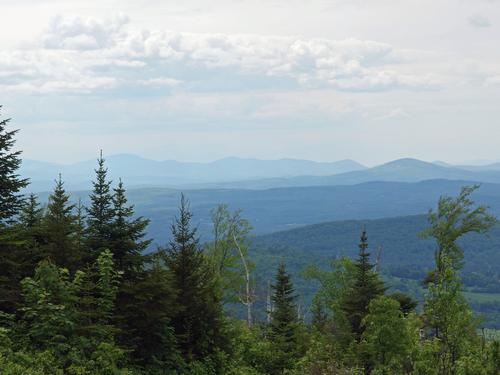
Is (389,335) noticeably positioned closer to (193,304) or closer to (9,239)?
(193,304)

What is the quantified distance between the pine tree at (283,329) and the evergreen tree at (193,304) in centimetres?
544

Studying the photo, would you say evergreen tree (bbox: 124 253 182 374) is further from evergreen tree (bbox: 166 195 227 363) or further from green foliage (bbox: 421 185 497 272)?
green foliage (bbox: 421 185 497 272)

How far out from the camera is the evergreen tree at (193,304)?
95.6 feet

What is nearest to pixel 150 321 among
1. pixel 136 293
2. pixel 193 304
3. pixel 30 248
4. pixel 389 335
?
pixel 136 293

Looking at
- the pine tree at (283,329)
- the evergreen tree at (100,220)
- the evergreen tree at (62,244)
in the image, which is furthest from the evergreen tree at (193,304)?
the evergreen tree at (62,244)

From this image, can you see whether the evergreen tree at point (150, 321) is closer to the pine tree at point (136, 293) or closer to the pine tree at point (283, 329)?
the pine tree at point (136, 293)

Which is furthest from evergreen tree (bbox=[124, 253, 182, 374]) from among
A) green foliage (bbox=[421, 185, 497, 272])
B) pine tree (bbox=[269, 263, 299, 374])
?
green foliage (bbox=[421, 185, 497, 272])

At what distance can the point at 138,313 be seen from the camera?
25.6 meters

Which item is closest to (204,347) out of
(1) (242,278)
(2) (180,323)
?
(2) (180,323)

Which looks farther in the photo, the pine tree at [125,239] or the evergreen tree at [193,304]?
the evergreen tree at [193,304]

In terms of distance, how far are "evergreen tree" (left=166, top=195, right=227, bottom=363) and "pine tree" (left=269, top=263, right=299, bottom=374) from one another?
544 centimetres

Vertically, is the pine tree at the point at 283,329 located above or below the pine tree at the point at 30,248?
below

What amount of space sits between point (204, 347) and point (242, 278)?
109 ft

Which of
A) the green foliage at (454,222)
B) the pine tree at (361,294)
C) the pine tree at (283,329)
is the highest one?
the green foliage at (454,222)
